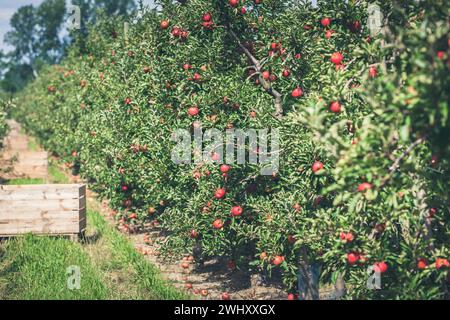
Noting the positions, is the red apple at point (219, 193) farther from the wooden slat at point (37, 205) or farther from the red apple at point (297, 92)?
the wooden slat at point (37, 205)

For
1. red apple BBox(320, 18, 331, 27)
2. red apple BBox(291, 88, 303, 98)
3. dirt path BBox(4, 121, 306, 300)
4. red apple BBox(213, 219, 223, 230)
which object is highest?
red apple BBox(320, 18, 331, 27)

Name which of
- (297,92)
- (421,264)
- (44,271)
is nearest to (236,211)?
(297,92)

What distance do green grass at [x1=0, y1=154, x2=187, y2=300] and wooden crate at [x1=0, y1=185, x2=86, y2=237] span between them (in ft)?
0.62

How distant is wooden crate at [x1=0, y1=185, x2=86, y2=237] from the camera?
848 cm

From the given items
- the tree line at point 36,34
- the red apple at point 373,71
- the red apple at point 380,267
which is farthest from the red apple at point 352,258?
the tree line at point 36,34

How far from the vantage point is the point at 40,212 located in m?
8.52

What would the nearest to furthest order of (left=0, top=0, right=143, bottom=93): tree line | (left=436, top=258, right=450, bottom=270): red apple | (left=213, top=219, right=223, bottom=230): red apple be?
(left=436, top=258, right=450, bottom=270): red apple < (left=213, top=219, right=223, bottom=230): red apple < (left=0, top=0, right=143, bottom=93): tree line

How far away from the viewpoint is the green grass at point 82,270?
6328mm

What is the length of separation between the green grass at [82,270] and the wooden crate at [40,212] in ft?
0.62

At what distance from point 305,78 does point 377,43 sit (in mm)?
1413

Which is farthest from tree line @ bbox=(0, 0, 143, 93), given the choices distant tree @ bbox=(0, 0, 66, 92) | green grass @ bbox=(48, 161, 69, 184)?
green grass @ bbox=(48, 161, 69, 184)

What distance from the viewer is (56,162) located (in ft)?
58.6

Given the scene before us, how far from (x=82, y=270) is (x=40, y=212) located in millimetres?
1950

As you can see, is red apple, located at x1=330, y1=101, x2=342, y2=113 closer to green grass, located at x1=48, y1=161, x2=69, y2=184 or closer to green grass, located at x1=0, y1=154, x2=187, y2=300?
green grass, located at x1=0, y1=154, x2=187, y2=300
